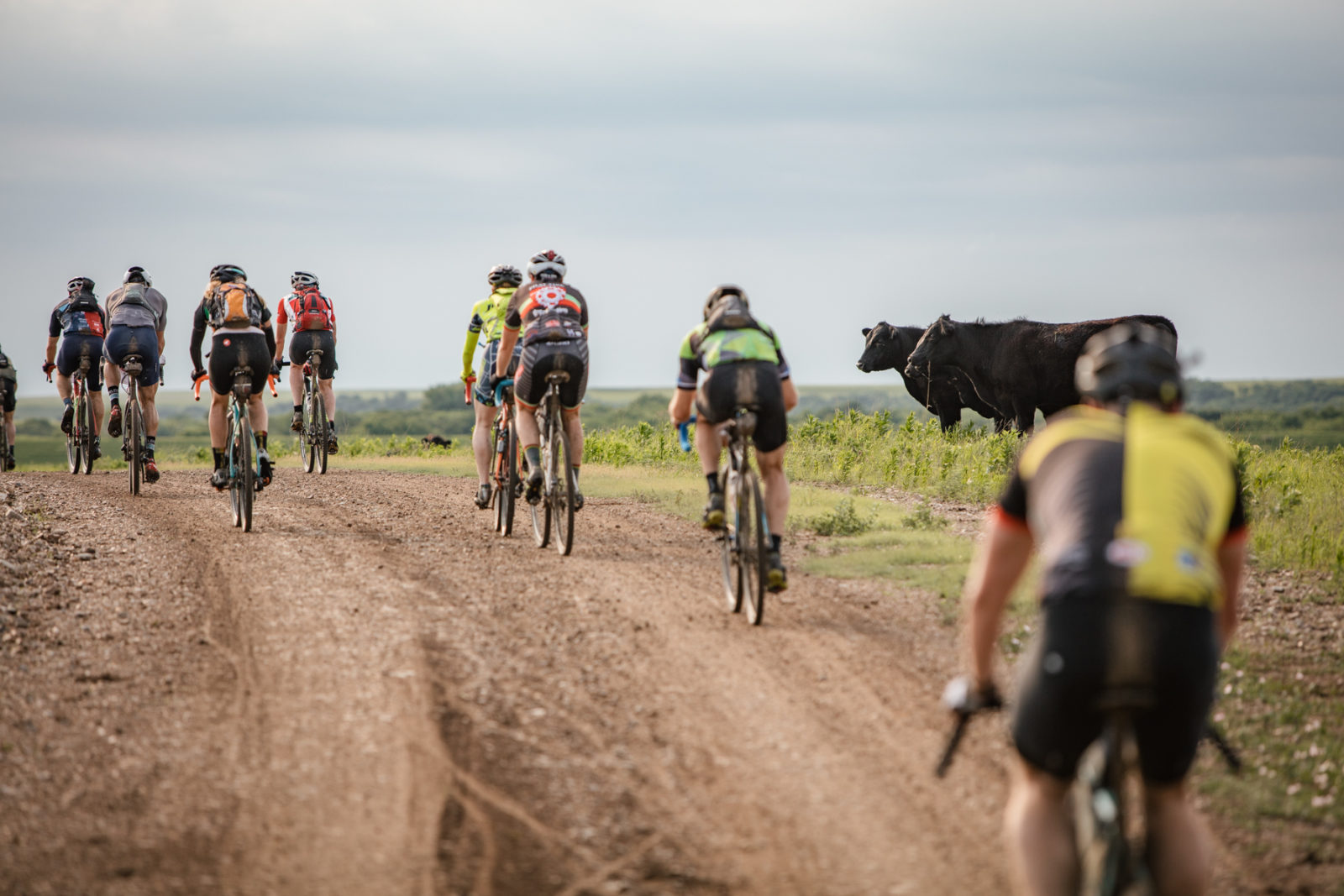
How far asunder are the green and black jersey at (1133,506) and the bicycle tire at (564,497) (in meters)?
6.81

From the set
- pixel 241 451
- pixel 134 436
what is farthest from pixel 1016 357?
pixel 134 436

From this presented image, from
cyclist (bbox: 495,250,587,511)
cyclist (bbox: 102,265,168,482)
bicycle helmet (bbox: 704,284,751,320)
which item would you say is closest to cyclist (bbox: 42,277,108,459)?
cyclist (bbox: 102,265,168,482)

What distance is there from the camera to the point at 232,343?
11.3 m

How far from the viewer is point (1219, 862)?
4594mm

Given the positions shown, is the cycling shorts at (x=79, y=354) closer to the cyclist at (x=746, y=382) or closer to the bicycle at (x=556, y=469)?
the bicycle at (x=556, y=469)

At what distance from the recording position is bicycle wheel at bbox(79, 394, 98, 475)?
17.3 metres

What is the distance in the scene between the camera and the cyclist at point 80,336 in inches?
656

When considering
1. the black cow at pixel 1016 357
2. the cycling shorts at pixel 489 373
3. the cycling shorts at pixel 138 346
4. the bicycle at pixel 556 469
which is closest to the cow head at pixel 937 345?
the black cow at pixel 1016 357

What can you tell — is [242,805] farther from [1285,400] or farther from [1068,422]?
[1285,400]

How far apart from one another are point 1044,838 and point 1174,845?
1.11ft

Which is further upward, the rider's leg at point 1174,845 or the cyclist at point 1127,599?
the cyclist at point 1127,599

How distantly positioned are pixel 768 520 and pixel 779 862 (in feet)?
11.6

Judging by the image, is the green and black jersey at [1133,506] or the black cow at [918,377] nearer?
the green and black jersey at [1133,506]

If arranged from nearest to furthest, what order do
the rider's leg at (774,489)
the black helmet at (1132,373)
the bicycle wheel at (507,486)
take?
the black helmet at (1132,373), the rider's leg at (774,489), the bicycle wheel at (507,486)
